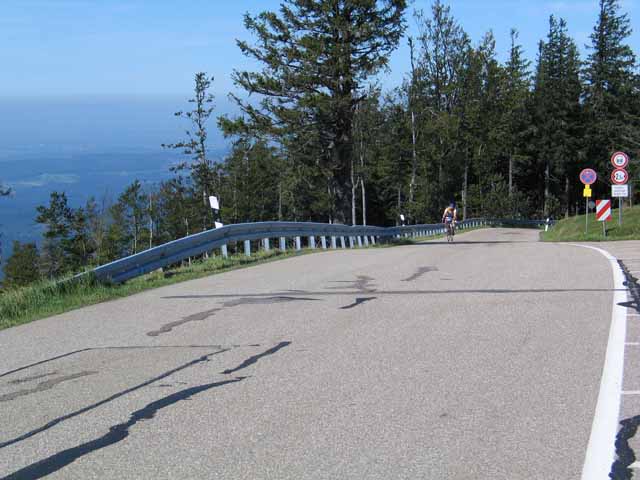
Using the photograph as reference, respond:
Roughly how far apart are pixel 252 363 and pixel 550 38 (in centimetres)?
8881

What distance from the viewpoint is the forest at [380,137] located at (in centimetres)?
3416

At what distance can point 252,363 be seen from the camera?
7.30 meters

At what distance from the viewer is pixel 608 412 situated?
552 cm

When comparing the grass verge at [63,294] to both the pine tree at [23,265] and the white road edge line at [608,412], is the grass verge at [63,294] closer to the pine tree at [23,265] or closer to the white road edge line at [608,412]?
the white road edge line at [608,412]

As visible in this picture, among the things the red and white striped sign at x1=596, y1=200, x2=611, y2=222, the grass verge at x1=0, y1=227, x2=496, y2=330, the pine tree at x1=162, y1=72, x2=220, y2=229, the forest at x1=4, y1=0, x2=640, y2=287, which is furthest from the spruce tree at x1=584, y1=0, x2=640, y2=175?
the grass verge at x1=0, y1=227, x2=496, y2=330

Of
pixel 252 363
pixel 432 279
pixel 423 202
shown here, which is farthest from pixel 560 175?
pixel 252 363

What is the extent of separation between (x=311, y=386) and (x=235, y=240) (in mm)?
12844

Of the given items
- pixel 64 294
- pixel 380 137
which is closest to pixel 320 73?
pixel 64 294

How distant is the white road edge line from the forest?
2578 cm

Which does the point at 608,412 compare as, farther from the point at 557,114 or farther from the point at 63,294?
the point at 557,114

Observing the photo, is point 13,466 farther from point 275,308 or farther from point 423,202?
point 423,202

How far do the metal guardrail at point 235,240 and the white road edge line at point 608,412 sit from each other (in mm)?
8135

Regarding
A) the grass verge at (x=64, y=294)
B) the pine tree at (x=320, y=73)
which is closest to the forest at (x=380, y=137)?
the pine tree at (x=320, y=73)

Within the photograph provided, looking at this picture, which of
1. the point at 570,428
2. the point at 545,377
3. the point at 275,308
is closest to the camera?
the point at 570,428
